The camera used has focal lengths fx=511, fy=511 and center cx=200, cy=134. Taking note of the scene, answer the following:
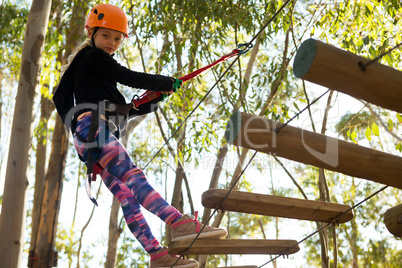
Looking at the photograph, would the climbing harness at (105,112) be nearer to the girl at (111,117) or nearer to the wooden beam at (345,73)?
the girl at (111,117)

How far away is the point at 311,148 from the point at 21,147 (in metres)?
2.41

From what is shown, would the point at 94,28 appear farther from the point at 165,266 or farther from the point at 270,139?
the point at 270,139

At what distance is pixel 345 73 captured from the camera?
1.40 meters

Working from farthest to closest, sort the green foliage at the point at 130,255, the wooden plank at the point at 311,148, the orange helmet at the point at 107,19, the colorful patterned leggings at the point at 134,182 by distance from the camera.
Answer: the green foliage at the point at 130,255, the orange helmet at the point at 107,19, the colorful patterned leggings at the point at 134,182, the wooden plank at the point at 311,148

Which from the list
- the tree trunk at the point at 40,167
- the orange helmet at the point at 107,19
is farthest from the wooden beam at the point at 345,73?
the tree trunk at the point at 40,167

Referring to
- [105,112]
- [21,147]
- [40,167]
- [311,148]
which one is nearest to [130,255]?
[40,167]

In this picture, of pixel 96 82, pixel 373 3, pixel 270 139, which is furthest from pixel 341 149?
pixel 373 3

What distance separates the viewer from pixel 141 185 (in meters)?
2.32

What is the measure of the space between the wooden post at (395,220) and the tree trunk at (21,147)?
7.41ft

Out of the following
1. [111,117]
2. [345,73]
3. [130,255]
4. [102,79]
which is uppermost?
[130,255]

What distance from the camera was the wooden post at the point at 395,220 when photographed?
2.32 meters

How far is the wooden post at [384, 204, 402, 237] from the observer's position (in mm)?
2316

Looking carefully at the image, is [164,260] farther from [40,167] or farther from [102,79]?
[40,167]

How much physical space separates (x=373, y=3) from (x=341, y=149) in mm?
4510
